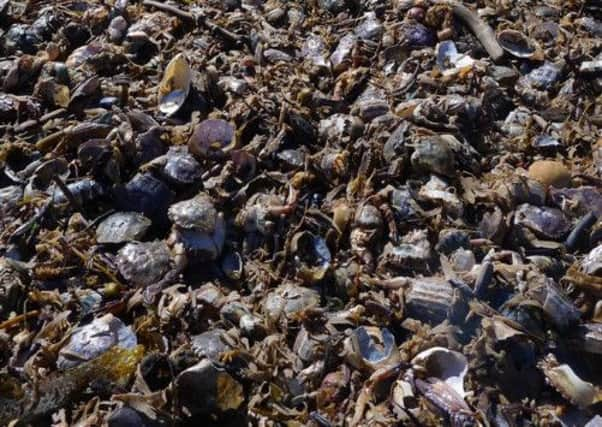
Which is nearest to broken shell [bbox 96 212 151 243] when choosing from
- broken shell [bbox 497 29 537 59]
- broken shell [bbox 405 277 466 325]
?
broken shell [bbox 405 277 466 325]

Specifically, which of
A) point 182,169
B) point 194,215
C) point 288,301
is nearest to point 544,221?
point 288,301

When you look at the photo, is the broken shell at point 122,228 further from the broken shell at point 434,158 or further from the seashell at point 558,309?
the seashell at point 558,309

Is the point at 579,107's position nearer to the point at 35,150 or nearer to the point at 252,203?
the point at 252,203

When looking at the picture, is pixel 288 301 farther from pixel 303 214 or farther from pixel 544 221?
pixel 544 221

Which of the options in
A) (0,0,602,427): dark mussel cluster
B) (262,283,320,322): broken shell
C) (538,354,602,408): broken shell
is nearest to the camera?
(538,354,602,408): broken shell

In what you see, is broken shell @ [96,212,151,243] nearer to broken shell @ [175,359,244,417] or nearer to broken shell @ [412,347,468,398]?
broken shell @ [175,359,244,417]

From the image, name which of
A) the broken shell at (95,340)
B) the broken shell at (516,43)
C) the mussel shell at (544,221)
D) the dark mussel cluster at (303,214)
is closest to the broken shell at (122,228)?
the dark mussel cluster at (303,214)

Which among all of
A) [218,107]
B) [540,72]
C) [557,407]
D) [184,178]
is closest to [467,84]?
[540,72]
